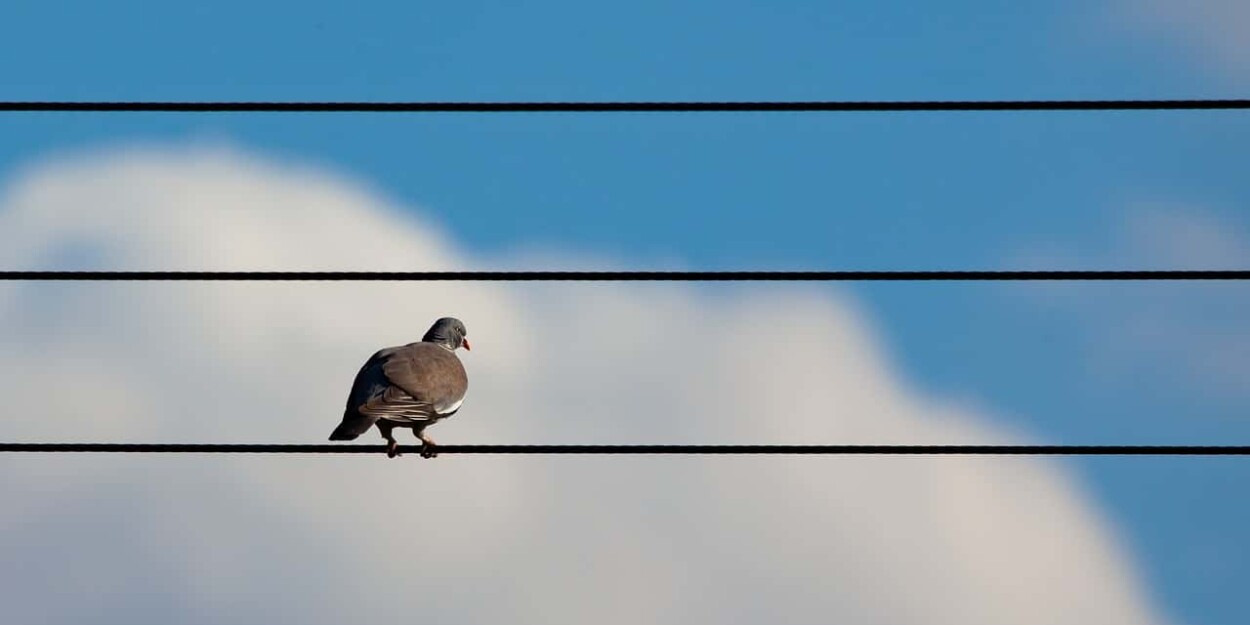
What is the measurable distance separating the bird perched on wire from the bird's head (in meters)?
1.69

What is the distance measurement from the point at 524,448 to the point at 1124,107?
121 inches

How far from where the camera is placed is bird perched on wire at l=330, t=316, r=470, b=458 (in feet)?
46.4

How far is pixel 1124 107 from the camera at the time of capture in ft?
34.0

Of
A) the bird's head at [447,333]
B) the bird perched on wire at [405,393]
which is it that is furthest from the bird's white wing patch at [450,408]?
the bird's head at [447,333]

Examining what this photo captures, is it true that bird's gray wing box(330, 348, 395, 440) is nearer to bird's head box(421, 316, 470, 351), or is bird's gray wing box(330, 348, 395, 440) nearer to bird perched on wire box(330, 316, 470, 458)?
bird perched on wire box(330, 316, 470, 458)

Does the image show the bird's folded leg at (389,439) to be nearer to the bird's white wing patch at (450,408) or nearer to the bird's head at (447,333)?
the bird's white wing patch at (450,408)

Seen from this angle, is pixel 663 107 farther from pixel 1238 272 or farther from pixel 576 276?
pixel 1238 272

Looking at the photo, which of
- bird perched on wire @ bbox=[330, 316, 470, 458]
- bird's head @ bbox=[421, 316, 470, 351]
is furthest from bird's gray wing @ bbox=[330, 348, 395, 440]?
bird's head @ bbox=[421, 316, 470, 351]

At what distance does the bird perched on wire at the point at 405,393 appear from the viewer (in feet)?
46.4

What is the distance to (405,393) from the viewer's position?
14.5 metres

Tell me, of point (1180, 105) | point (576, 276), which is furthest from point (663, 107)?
point (1180, 105)

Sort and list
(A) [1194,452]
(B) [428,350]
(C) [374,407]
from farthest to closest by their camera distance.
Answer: (B) [428,350]
(C) [374,407]
(A) [1194,452]

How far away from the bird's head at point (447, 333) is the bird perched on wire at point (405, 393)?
5.56 ft

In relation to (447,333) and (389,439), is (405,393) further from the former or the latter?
(447,333)
